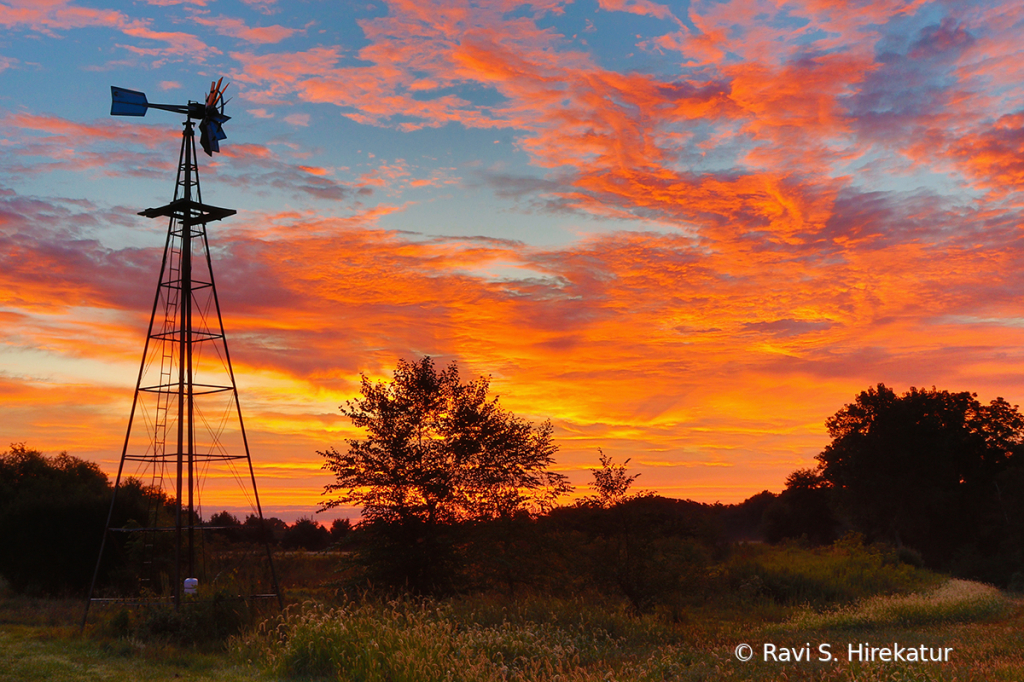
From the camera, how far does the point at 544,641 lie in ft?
51.0

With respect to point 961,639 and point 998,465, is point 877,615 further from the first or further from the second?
point 998,465

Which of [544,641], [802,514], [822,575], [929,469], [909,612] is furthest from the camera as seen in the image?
[802,514]

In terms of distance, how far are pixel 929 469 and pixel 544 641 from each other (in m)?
51.0

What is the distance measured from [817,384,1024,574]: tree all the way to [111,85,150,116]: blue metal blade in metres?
51.5

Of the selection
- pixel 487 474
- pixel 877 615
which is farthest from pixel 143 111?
pixel 877 615

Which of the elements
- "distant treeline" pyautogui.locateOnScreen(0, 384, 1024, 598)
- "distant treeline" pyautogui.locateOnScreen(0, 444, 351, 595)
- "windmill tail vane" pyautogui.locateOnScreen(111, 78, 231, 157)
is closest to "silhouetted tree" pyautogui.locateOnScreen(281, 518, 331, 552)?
"distant treeline" pyautogui.locateOnScreen(0, 384, 1024, 598)

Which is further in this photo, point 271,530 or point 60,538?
point 271,530

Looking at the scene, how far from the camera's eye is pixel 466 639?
15.4 metres

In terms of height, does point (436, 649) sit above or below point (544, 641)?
above

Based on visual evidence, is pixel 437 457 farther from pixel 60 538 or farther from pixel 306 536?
pixel 306 536

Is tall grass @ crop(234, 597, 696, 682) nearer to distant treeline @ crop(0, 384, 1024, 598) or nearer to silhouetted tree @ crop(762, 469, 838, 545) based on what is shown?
distant treeline @ crop(0, 384, 1024, 598)

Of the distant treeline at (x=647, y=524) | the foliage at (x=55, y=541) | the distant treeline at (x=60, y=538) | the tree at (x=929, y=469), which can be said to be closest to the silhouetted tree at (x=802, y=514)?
the distant treeline at (x=647, y=524)

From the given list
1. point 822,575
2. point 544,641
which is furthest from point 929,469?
point 544,641

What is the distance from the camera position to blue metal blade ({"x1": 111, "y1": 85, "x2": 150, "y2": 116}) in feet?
76.8
